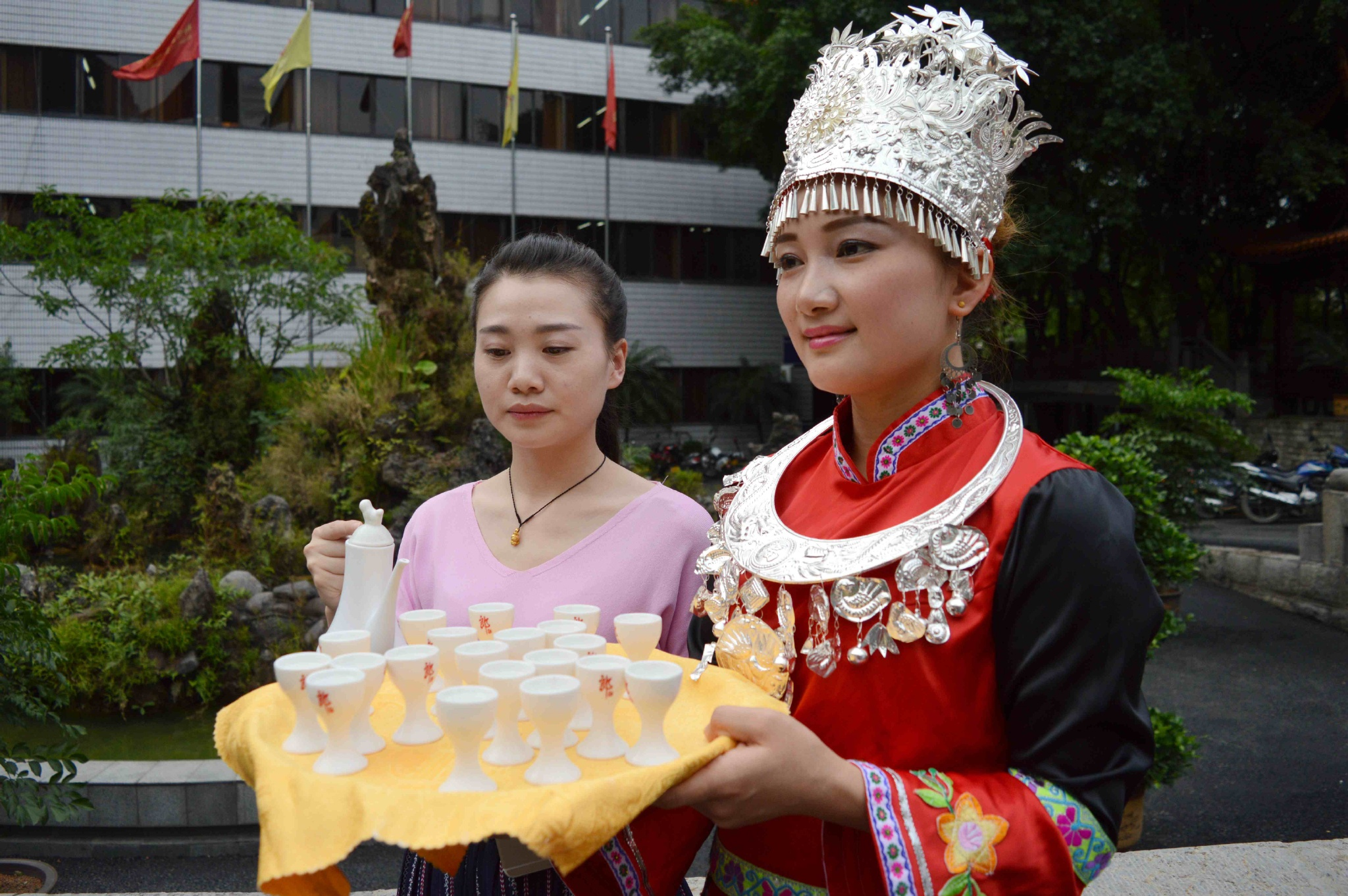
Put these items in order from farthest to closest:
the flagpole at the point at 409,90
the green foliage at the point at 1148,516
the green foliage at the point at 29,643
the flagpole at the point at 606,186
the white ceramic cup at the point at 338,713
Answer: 1. the flagpole at the point at 606,186
2. the flagpole at the point at 409,90
3. the green foliage at the point at 1148,516
4. the green foliage at the point at 29,643
5. the white ceramic cup at the point at 338,713

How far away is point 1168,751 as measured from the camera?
4.23 meters

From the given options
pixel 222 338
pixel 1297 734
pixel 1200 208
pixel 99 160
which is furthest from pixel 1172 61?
pixel 99 160

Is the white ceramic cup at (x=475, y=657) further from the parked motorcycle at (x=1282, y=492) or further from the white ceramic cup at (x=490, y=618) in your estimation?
the parked motorcycle at (x=1282, y=492)

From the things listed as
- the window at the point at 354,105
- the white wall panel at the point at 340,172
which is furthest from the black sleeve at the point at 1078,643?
the window at the point at 354,105

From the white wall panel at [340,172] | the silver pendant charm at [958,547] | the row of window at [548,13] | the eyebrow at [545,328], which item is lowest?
the silver pendant charm at [958,547]

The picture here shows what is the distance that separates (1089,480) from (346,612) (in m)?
1.30

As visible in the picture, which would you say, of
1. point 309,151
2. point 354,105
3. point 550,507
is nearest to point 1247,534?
point 550,507

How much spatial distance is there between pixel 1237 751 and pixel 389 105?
19.6m

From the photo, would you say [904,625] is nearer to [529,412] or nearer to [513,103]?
[529,412]

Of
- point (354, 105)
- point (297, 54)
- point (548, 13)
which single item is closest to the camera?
point (297, 54)

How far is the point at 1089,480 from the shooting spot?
1.39 m

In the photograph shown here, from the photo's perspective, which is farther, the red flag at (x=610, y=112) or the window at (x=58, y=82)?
the red flag at (x=610, y=112)

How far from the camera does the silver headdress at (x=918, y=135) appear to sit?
145 centimetres

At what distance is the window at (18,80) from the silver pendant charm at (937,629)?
21.6 m
